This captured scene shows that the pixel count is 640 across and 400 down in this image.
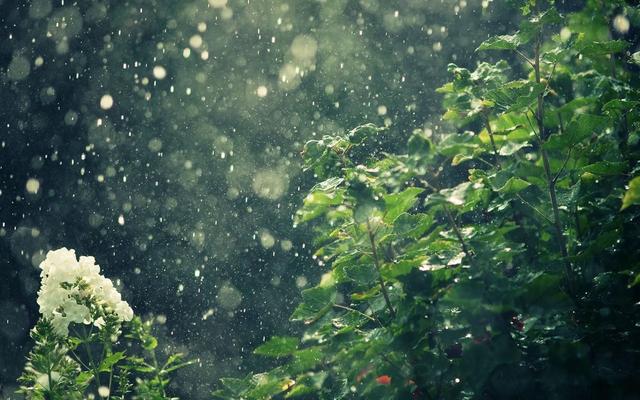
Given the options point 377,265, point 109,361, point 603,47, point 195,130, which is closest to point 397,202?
point 377,265

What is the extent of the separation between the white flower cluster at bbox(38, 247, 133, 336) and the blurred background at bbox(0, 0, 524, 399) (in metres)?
1.93

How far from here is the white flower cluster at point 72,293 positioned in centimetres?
119

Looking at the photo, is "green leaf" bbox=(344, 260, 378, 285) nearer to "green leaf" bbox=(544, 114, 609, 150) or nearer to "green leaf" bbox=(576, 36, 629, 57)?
"green leaf" bbox=(544, 114, 609, 150)

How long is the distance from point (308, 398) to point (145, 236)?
111 inches

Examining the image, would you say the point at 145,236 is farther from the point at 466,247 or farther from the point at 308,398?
the point at 466,247

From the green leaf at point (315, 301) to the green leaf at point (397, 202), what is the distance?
7.1 inches

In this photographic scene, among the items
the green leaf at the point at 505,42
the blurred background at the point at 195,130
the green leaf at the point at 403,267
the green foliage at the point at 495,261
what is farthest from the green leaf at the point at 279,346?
the blurred background at the point at 195,130

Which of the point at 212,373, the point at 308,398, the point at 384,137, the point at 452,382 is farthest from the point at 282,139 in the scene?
the point at 452,382

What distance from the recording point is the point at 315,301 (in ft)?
3.07

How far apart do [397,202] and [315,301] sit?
0.25m

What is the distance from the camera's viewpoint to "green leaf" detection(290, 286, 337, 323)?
0.93 metres

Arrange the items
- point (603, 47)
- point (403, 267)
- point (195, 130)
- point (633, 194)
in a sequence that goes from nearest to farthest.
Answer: point (633, 194)
point (403, 267)
point (603, 47)
point (195, 130)

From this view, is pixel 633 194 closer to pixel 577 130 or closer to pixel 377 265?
pixel 577 130

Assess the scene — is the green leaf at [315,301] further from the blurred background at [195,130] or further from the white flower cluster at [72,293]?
the blurred background at [195,130]
